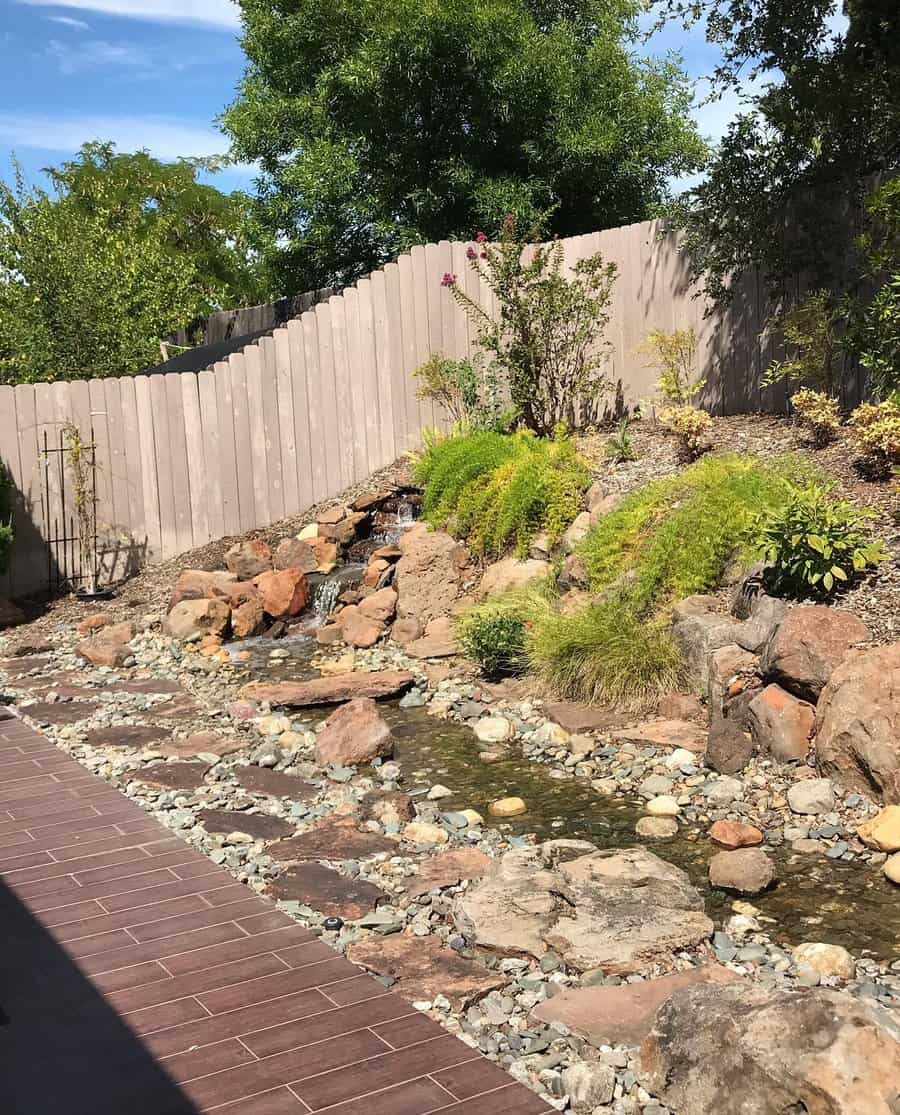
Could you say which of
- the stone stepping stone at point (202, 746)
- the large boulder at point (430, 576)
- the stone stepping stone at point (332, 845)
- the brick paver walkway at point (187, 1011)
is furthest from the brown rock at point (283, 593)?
the brick paver walkway at point (187, 1011)

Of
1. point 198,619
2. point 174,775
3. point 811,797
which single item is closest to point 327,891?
point 174,775

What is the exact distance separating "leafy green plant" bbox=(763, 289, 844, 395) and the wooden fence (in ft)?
2.83

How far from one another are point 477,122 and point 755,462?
27.2 ft

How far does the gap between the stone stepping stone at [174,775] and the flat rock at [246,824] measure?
0.42 metres

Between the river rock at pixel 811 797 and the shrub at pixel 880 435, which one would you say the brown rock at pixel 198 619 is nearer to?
the shrub at pixel 880 435

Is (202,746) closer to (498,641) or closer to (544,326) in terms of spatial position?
Result: (498,641)

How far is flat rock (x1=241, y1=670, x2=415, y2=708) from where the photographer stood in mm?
6527

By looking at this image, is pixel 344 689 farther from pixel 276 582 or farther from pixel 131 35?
pixel 131 35

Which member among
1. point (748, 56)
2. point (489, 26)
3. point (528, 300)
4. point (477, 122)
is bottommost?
point (528, 300)

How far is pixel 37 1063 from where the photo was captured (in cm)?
262

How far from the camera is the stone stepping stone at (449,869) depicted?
386cm

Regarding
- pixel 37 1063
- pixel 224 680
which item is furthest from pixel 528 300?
pixel 37 1063

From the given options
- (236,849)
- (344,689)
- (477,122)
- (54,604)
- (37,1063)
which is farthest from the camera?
(477,122)

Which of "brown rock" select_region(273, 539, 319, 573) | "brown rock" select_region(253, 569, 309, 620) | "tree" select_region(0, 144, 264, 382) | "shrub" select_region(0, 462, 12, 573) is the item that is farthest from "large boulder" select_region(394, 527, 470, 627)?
"tree" select_region(0, 144, 264, 382)
